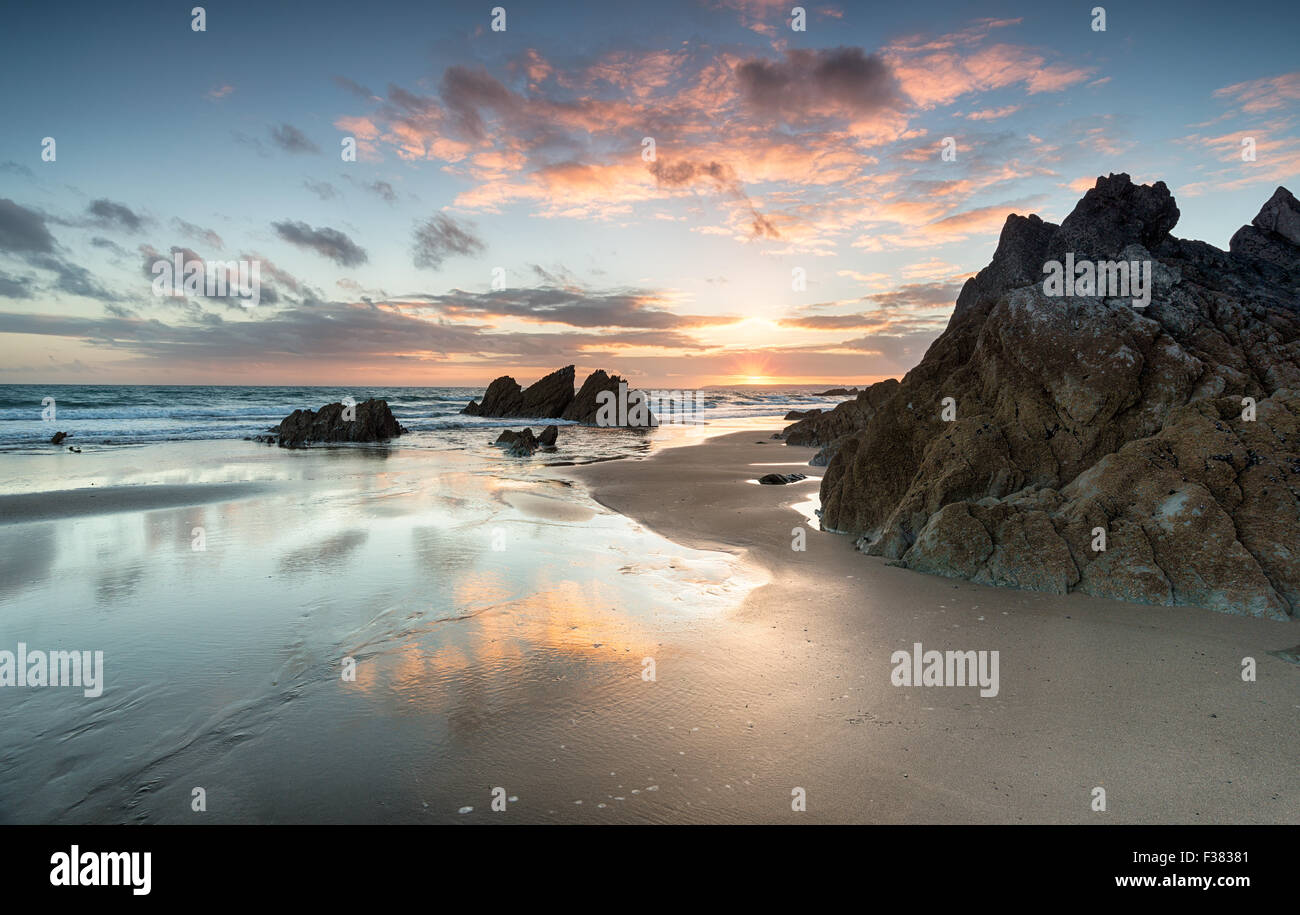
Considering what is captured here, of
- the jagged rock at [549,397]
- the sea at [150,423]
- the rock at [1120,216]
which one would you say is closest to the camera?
the rock at [1120,216]

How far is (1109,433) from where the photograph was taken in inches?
377

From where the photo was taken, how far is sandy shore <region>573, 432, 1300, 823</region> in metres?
3.85

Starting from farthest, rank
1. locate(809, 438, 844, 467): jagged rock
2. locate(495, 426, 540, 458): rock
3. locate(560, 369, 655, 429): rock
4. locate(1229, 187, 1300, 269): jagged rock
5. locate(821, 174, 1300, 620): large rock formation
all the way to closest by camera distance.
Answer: locate(560, 369, 655, 429): rock
locate(495, 426, 540, 458): rock
locate(809, 438, 844, 467): jagged rock
locate(1229, 187, 1300, 269): jagged rock
locate(821, 174, 1300, 620): large rock formation

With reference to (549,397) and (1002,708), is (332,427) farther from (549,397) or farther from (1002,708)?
(1002,708)

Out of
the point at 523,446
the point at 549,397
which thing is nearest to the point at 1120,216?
the point at 523,446

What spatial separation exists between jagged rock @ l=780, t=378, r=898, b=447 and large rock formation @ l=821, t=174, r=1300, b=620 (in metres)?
7.69

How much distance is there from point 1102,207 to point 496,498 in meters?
16.0

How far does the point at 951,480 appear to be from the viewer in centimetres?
985

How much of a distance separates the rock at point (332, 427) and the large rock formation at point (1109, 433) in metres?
33.0

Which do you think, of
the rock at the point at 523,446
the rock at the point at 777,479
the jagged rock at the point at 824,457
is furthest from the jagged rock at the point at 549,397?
the rock at the point at 777,479

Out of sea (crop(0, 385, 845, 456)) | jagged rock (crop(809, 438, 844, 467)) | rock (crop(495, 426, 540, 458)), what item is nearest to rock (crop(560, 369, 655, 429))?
sea (crop(0, 385, 845, 456))

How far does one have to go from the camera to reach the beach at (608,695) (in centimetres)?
399

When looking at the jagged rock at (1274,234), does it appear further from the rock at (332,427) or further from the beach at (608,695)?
the rock at (332,427)

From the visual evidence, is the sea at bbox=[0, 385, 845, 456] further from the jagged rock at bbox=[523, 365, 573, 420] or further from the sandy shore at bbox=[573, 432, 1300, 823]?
the sandy shore at bbox=[573, 432, 1300, 823]
